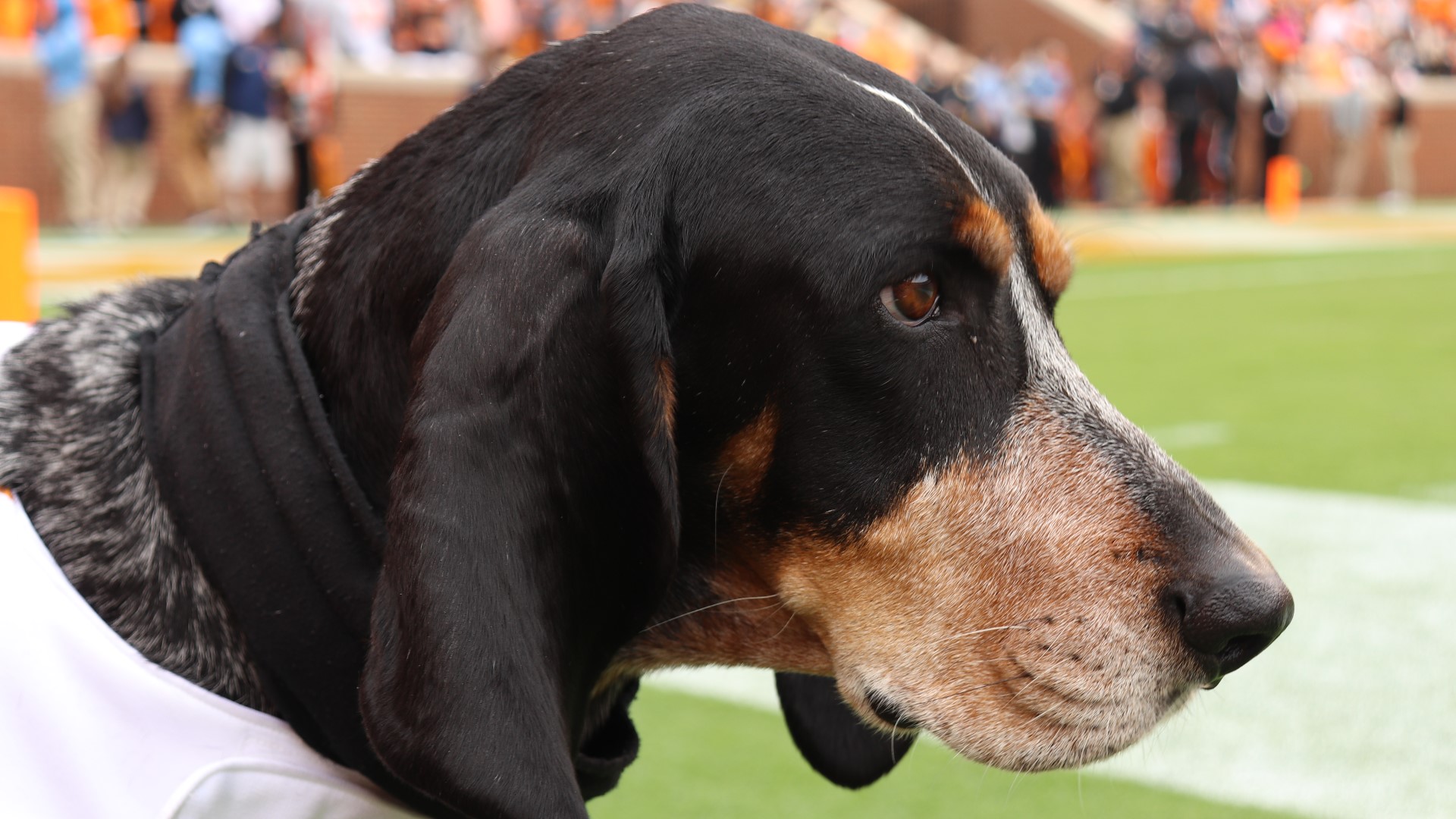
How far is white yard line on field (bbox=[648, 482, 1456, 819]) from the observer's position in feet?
12.9

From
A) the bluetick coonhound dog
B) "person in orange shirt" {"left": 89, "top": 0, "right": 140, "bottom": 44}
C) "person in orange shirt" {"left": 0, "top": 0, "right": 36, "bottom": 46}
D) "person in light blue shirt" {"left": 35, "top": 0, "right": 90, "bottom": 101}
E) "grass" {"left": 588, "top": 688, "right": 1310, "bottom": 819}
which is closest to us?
the bluetick coonhound dog

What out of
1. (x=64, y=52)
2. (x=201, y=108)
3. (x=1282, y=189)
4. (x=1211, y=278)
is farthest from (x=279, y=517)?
(x=1282, y=189)

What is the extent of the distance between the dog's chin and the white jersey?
916 mm

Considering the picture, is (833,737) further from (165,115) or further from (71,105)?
(165,115)

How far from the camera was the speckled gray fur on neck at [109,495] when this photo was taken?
2.51 m

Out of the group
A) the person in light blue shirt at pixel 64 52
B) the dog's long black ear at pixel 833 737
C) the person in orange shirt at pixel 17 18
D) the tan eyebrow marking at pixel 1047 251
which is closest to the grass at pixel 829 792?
the dog's long black ear at pixel 833 737

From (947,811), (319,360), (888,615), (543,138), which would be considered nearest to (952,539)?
(888,615)

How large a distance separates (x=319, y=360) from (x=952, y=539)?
1.05 meters

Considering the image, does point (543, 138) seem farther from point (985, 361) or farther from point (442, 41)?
point (442, 41)

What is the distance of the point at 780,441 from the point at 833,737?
0.99 meters

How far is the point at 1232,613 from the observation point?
7.80 ft

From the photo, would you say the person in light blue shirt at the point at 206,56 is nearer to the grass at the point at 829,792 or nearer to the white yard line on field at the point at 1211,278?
the white yard line on field at the point at 1211,278

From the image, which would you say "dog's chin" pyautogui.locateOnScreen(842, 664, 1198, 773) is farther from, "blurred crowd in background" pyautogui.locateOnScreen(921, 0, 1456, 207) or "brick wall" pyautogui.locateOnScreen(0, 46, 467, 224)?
"blurred crowd in background" pyautogui.locateOnScreen(921, 0, 1456, 207)

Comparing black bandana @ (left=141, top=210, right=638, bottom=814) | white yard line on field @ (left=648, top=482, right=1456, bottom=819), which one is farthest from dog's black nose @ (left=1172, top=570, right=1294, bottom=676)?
black bandana @ (left=141, top=210, right=638, bottom=814)
